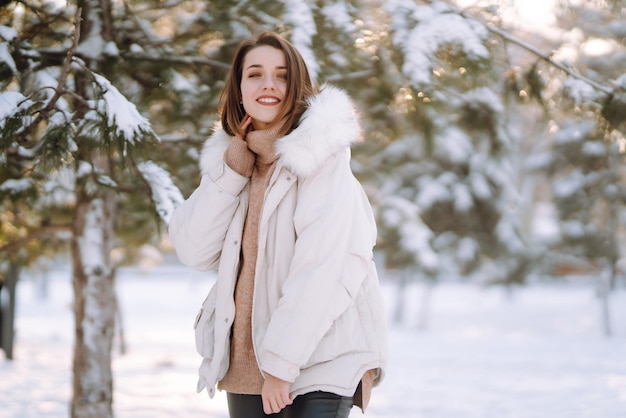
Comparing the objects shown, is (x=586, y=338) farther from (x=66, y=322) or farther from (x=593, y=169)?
(x=66, y=322)

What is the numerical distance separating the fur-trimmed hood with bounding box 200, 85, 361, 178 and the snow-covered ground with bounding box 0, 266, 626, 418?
3610 mm

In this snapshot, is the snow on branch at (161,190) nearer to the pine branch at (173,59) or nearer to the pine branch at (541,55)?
the pine branch at (173,59)

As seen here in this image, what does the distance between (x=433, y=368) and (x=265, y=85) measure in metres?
6.49

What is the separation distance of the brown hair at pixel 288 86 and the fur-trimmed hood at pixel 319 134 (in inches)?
2.8

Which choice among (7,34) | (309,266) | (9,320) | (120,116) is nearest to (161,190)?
(120,116)

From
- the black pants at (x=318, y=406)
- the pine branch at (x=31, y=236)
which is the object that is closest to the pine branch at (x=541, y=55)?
the black pants at (x=318, y=406)

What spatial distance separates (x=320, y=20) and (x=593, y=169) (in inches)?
410

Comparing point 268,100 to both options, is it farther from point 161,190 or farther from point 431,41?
point 431,41

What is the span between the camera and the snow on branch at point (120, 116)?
2.39 metres

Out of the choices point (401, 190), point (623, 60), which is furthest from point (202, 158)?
point (401, 190)

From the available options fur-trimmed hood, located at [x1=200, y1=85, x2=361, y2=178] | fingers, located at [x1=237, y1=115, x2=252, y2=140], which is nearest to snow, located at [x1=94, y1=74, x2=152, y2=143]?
fingers, located at [x1=237, y1=115, x2=252, y2=140]

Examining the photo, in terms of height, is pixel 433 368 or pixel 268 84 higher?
pixel 268 84

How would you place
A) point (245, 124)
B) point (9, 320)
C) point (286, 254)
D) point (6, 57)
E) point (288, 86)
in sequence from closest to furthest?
1. point (286, 254)
2. point (288, 86)
3. point (245, 124)
4. point (6, 57)
5. point (9, 320)

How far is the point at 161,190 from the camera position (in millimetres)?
2848
